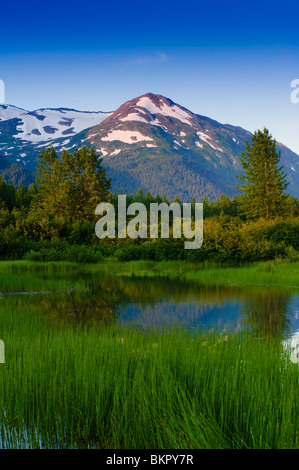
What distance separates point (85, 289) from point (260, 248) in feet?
43.3

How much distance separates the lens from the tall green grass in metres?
4.44

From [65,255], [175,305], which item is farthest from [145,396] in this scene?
[65,255]

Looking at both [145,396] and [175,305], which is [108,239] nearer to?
[175,305]

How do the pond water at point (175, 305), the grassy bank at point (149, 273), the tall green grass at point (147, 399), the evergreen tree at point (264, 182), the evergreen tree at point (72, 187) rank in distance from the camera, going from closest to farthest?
1. the tall green grass at point (147, 399)
2. the pond water at point (175, 305)
3. the grassy bank at point (149, 273)
4. the evergreen tree at point (264, 182)
5. the evergreen tree at point (72, 187)

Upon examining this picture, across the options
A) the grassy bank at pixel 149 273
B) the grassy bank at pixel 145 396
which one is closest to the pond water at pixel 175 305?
the grassy bank at pixel 149 273

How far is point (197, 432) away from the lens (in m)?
4.25

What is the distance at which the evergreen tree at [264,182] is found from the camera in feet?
160

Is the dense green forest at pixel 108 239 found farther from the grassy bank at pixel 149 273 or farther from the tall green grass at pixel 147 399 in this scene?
the tall green grass at pixel 147 399

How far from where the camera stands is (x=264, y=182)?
49438mm

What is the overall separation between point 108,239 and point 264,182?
59.4ft

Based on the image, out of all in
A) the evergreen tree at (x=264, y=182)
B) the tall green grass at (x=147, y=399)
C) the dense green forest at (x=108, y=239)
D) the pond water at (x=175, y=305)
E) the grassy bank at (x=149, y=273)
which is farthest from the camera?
the evergreen tree at (x=264, y=182)

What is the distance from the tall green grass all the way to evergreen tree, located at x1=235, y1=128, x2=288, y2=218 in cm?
4355

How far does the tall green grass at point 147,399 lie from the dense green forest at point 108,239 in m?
22.2

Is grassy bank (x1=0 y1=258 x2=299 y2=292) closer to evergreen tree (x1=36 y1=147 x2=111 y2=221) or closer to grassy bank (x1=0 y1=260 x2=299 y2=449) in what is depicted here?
grassy bank (x1=0 y1=260 x2=299 y2=449)
